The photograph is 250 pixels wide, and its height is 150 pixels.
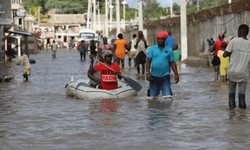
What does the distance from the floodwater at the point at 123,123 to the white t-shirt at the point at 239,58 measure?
689mm

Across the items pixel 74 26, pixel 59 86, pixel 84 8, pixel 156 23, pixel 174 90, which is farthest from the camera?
pixel 84 8

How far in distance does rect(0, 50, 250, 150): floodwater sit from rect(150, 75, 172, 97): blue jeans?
25cm

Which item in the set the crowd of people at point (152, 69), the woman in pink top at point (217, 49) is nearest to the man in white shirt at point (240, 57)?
the crowd of people at point (152, 69)

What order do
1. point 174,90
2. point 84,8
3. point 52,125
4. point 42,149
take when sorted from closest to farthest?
point 42,149, point 52,125, point 174,90, point 84,8

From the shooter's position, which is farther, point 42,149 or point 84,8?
point 84,8

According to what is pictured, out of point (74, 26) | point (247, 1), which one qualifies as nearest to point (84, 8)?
point (74, 26)

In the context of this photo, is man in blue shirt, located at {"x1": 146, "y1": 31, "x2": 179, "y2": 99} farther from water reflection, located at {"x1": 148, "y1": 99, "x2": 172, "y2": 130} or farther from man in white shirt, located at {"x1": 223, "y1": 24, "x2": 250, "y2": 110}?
man in white shirt, located at {"x1": 223, "y1": 24, "x2": 250, "y2": 110}

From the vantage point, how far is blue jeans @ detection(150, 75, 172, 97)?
13.2 meters

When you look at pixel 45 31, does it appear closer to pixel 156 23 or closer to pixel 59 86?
pixel 156 23

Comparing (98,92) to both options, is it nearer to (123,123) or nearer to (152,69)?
(152,69)

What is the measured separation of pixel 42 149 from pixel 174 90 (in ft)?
31.2

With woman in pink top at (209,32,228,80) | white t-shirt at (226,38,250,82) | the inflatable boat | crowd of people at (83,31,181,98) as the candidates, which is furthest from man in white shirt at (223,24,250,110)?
woman in pink top at (209,32,228,80)

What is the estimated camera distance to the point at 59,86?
1992 cm

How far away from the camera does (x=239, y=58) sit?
1168 centimetres
